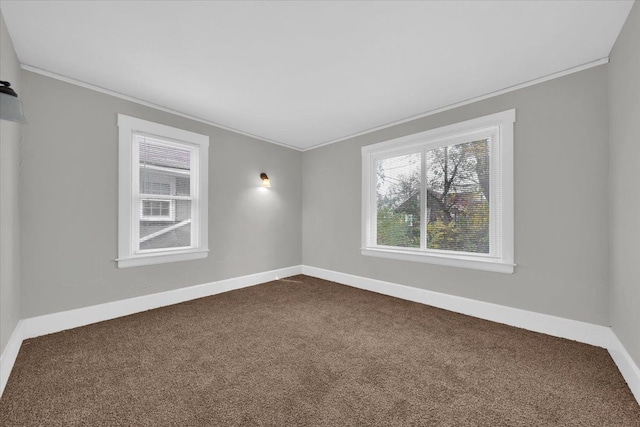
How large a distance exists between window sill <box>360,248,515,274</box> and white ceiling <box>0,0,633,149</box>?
1863mm

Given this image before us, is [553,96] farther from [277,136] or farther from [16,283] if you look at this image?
[16,283]

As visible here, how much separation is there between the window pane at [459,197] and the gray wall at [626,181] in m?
0.98

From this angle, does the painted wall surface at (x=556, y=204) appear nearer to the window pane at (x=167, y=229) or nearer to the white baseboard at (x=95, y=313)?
the white baseboard at (x=95, y=313)

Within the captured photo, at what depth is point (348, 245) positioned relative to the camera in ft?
14.4

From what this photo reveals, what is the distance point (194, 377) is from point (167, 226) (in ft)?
7.18

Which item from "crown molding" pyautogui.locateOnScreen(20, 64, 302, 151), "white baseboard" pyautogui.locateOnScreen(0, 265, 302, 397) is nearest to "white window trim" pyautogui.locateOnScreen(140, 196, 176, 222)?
"white baseboard" pyautogui.locateOnScreen(0, 265, 302, 397)

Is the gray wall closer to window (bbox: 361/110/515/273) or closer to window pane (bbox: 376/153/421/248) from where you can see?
window (bbox: 361/110/515/273)

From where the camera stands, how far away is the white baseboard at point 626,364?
5.39 ft

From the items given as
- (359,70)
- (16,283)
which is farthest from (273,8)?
(16,283)

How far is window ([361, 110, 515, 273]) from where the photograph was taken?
287 cm

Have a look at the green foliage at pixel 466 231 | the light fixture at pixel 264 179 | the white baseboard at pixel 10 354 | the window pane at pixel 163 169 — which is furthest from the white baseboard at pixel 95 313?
the green foliage at pixel 466 231

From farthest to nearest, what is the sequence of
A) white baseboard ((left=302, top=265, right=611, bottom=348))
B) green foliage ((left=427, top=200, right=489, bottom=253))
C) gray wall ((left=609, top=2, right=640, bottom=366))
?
1. green foliage ((left=427, top=200, right=489, bottom=253))
2. white baseboard ((left=302, top=265, right=611, bottom=348))
3. gray wall ((left=609, top=2, right=640, bottom=366))

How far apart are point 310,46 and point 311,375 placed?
99.4 inches

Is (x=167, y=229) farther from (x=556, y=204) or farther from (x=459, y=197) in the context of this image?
(x=556, y=204)
